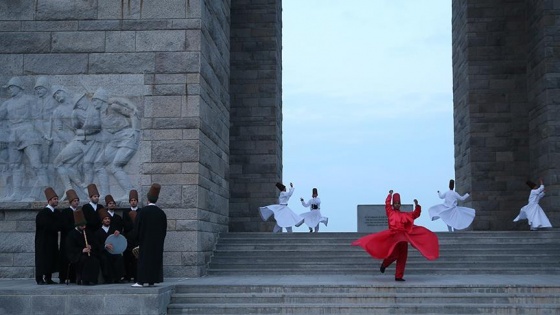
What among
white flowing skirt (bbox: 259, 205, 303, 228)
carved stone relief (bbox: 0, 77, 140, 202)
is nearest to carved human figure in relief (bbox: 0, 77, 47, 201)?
carved stone relief (bbox: 0, 77, 140, 202)

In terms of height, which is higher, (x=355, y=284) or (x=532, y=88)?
(x=532, y=88)

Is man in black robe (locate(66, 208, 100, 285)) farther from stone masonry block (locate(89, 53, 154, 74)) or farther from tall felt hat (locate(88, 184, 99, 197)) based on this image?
stone masonry block (locate(89, 53, 154, 74))

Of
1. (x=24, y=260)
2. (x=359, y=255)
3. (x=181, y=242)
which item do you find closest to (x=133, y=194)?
(x=181, y=242)

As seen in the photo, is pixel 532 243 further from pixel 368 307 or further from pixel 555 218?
pixel 368 307

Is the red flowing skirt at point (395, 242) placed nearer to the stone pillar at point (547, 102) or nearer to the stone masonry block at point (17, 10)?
the stone pillar at point (547, 102)

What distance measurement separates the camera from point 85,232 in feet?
38.1

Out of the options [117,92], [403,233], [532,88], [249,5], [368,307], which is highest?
[249,5]

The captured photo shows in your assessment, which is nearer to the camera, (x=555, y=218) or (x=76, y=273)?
(x=76, y=273)

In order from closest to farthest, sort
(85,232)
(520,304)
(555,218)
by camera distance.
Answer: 1. (520,304)
2. (85,232)
3. (555,218)

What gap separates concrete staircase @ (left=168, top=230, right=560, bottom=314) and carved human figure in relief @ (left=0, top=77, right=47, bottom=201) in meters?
3.52

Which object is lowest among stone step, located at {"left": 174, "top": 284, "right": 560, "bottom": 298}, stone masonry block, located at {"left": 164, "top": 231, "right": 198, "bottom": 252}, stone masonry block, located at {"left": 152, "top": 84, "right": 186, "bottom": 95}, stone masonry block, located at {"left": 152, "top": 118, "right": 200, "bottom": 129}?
stone step, located at {"left": 174, "top": 284, "right": 560, "bottom": 298}

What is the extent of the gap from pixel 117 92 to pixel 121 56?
25.7 inches

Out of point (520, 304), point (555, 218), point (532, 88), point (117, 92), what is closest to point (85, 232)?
point (117, 92)

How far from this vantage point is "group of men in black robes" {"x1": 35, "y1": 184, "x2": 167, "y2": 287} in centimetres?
1152
